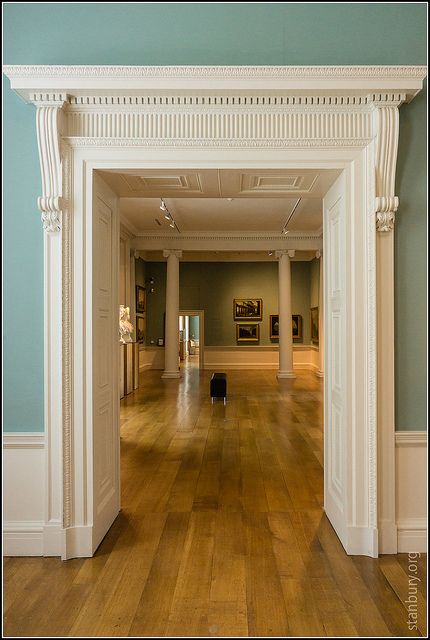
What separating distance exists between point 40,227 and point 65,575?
258 cm

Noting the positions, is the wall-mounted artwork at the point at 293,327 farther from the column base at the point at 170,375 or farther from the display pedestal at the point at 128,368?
the display pedestal at the point at 128,368

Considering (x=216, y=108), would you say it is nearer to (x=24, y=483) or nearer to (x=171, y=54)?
(x=171, y=54)

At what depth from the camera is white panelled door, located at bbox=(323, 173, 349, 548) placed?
380 centimetres

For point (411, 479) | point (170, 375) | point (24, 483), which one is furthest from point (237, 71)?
point (170, 375)

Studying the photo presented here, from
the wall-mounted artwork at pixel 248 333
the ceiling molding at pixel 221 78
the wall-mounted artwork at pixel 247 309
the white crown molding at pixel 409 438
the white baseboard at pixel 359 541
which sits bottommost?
the white baseboard at pixel 359 541

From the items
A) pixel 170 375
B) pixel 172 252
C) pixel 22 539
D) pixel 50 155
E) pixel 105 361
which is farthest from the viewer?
pixel 170 375

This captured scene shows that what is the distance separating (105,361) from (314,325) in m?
14.9

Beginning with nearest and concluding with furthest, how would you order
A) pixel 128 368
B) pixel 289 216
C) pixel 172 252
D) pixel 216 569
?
pixel 216 569
pixel 289 216
pixel 128 368
pixel 172 252

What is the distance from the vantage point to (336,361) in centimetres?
414

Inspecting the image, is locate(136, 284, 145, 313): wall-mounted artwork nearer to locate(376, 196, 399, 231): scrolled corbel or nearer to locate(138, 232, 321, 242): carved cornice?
locate(138, 232, 321, 242): carved cornice

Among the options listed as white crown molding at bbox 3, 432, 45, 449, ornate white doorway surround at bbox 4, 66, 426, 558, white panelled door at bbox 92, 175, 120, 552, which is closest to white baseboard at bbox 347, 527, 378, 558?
ornate white doorway surround at bbox 4, 66, 426, 558

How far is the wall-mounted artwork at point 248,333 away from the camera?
763 inches
